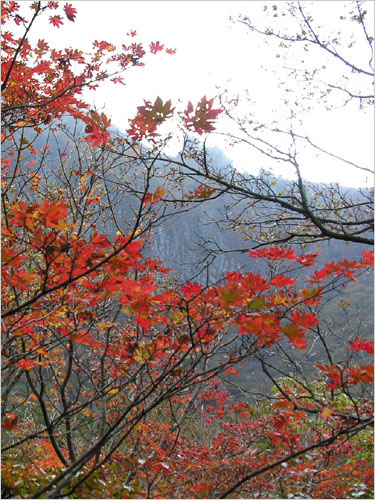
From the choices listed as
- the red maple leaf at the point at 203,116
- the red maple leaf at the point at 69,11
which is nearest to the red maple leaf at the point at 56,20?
the red maple leaf at the point at 69,11

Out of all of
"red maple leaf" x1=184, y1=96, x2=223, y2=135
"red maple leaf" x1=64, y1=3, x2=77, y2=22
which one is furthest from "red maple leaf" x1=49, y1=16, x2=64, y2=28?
"red maple leaf" x1=184, y1=96, x2=223, y2=135

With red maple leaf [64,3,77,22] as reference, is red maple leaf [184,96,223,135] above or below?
below

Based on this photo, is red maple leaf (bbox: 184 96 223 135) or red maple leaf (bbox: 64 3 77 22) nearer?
red maple leaf (bbox: 184 96 223 135)

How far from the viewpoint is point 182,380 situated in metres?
1.77

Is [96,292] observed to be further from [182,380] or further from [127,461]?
[127,461]

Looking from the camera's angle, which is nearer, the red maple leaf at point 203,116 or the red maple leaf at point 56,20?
the red maple leaf at point 203,116

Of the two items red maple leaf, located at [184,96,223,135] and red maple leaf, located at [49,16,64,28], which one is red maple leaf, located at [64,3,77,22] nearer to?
red maple leaf, located at [49,16,64,28]

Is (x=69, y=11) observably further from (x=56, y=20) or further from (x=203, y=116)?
(x=203, y=116)

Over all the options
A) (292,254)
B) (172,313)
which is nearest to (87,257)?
(172,313)

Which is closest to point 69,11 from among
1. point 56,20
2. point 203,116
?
point 56,20

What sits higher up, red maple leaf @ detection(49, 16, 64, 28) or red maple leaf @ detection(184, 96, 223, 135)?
red maple leaf @ detection(49, 16, 64, 28)

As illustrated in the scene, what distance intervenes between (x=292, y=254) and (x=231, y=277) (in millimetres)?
481

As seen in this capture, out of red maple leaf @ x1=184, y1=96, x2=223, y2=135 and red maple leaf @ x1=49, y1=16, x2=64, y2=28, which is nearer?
red maple leaf @ x1=184, y1=96, x2=223, y2=135

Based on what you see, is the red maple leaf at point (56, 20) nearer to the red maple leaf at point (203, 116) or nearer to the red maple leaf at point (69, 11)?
the red maple leaf at point (69, 11)
